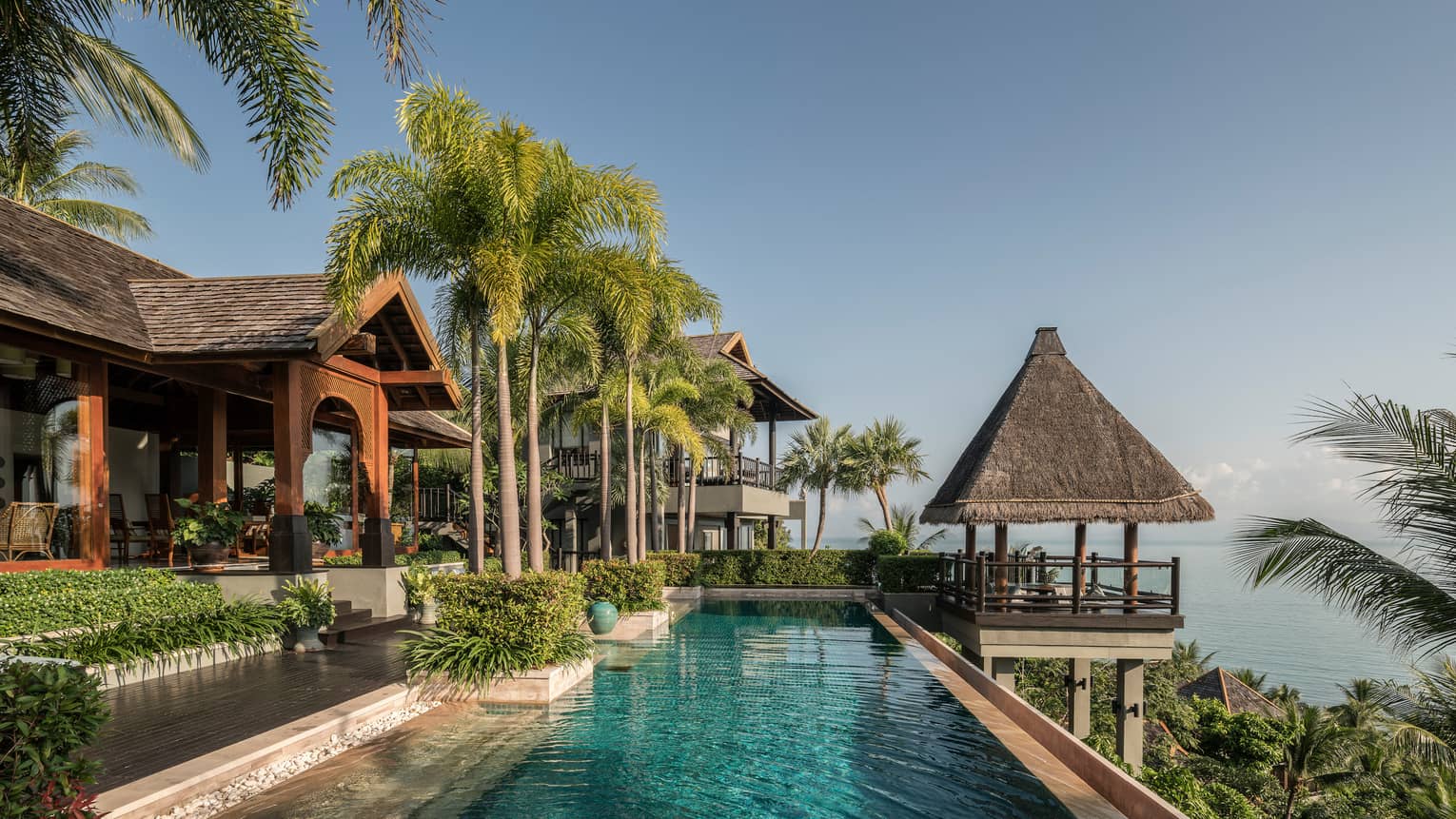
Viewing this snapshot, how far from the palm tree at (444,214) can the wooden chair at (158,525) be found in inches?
265

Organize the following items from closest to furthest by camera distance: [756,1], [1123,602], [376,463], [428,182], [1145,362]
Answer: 1. [428,182]
2. [1123,602]
3. [376,463]
4. [756,1]
5. [1145,362]

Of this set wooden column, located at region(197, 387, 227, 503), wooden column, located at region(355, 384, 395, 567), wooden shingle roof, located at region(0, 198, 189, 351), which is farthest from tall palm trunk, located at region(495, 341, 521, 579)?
wooden column, located at region(197, 387, 227, 503)

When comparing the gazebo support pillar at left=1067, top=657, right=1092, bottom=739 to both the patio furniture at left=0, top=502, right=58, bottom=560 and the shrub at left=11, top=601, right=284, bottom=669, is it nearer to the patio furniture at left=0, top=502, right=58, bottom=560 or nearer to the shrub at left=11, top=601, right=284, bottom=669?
the shrub at left=11, top=601, right=284, bottom=669

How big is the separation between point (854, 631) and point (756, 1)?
46.3 ft

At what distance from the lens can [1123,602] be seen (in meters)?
13.6

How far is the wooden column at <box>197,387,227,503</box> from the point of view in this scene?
15.2m

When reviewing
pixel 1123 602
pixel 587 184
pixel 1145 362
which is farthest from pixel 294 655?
pixel 1145 362

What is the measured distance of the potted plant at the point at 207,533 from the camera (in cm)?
1315

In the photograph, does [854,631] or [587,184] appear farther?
[854,631]

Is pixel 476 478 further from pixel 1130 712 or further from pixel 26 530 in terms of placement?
pixel 1130 712

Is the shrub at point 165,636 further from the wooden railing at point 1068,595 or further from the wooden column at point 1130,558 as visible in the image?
the wooden column at point 1130,558

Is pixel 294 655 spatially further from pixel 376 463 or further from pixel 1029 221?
pixel 1029 221

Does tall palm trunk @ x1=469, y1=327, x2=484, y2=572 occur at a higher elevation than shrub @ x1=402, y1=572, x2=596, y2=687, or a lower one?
higher

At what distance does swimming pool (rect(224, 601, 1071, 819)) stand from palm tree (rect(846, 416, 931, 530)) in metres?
24.7
